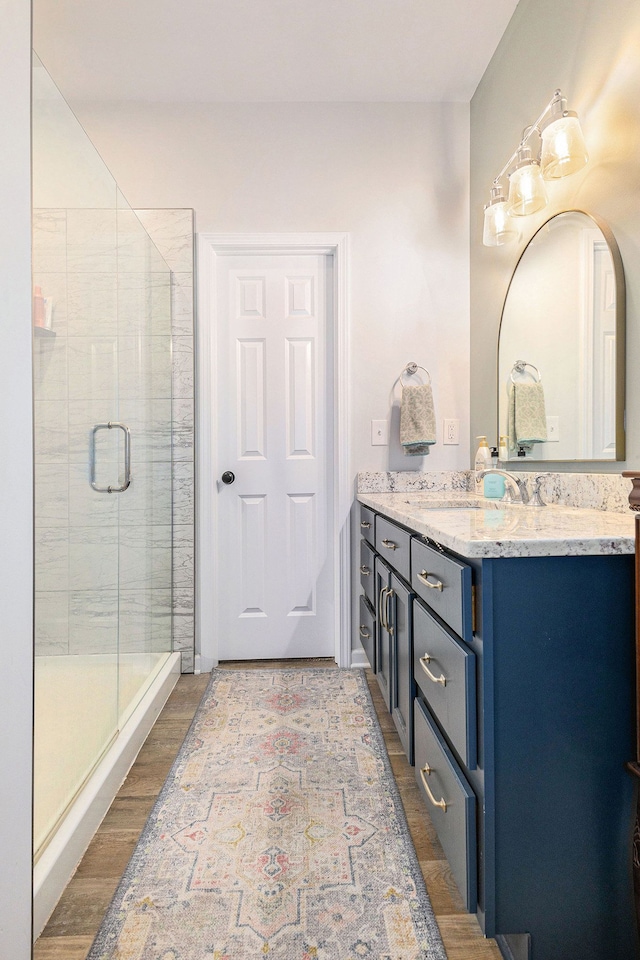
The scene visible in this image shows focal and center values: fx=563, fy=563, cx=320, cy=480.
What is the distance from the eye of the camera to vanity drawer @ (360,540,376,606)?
86.6 inches

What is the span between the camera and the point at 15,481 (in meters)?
0.98

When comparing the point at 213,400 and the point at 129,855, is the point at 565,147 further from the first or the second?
the point at 129,855

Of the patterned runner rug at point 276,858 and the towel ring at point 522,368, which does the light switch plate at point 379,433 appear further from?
the patterned runner rug at point 276,858

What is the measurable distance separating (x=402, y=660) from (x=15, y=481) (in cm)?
115

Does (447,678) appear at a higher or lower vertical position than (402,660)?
higher

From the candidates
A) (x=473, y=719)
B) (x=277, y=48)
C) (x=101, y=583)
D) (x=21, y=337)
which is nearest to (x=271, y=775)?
(x=101, y=583)

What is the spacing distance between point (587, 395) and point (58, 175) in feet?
4.87

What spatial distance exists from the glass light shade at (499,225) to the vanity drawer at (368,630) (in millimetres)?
1486

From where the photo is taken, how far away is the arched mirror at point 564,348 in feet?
4.83

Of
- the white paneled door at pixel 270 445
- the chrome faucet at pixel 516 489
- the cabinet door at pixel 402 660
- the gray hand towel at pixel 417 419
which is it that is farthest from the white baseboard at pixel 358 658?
the chrome faucet at pixel 516 489

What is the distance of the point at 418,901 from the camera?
1210 mm

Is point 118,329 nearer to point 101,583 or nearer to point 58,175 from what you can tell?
point 58,175

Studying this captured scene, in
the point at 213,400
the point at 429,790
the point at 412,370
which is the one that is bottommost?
the point at 429,790

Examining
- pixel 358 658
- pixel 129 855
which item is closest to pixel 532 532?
pixel 129 855
